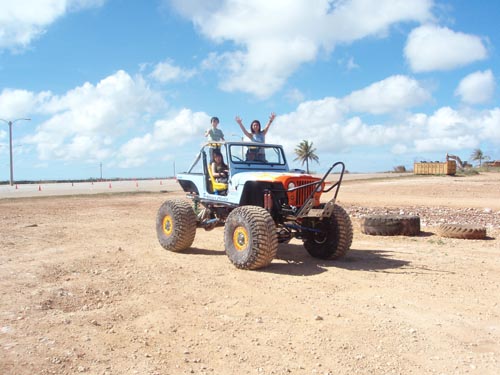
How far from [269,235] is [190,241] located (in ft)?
8.62

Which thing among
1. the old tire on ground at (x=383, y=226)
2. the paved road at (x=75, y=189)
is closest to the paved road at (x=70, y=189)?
the paved road at (x=75, y=189)

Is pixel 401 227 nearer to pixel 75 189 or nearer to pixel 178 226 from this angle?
pixel 178 226

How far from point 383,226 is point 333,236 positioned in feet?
11.6

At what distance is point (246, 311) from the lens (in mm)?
5762

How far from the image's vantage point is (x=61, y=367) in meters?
4.22

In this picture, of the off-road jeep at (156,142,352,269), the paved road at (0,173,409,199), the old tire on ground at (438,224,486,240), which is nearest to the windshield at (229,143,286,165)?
the off-road jeep at (156,142,352,269)

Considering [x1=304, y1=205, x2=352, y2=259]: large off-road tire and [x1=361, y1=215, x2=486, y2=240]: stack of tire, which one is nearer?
[x1=304, y1=205, x2=352, y2=259]: large off-road tire

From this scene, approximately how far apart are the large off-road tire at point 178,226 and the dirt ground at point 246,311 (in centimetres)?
24

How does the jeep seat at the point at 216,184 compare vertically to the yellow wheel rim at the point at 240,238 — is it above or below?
above

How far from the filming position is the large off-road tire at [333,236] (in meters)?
8.66

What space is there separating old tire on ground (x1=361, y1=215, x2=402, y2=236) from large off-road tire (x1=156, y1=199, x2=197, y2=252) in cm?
467

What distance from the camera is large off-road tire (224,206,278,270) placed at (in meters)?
7.59

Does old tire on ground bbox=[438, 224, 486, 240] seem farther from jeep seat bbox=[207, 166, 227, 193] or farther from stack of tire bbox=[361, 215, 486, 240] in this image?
jeep seat bbox=[207, 166, 227, 193]

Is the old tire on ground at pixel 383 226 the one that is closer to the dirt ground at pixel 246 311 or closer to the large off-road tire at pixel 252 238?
the dirt ground at pixel 246 311
